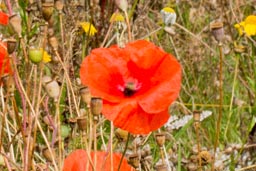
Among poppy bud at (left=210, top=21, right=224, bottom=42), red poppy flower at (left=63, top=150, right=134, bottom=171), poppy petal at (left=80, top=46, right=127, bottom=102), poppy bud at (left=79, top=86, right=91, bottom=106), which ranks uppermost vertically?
poppy bud at (left=210, top=21, right=224, bottom=42)

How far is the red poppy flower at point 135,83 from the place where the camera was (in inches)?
41.0

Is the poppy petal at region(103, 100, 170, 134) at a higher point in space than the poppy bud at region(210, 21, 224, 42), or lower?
lower

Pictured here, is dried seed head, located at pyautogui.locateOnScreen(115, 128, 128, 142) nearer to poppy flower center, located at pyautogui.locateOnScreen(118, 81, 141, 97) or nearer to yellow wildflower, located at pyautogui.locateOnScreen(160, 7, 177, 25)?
poppy flower center, located at pyautogui.locateOnScreen(118, 81, 141, 97)

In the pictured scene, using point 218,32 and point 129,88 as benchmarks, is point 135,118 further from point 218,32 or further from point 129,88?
point 218,32

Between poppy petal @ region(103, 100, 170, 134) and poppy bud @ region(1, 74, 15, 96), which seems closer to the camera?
poppy petal @ region(103, 100, 170, 134)

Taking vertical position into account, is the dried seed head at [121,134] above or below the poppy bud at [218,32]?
below

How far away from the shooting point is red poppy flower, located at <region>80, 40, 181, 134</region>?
3.42 feet

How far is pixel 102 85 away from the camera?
43.2 inches

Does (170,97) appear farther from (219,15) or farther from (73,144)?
(219,15)

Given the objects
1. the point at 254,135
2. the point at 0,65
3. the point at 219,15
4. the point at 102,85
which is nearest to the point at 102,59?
the point at 102,85

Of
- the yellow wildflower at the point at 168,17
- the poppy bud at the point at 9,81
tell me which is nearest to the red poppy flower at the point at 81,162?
the poppy bud at the point at 9,81

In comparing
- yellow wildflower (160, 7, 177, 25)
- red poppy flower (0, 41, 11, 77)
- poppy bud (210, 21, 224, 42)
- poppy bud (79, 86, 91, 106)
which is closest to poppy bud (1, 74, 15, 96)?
red poppy flower (0, 41, 11, 77)

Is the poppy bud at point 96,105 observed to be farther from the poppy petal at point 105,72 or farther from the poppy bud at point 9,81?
the poppy bud at point 9,81

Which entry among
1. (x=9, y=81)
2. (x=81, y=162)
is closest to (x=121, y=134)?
(x=81, y=162)
